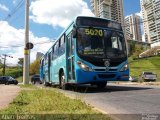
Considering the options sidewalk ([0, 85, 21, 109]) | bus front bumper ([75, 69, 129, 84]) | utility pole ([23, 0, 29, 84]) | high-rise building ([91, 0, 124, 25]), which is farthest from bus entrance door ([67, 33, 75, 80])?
high-rise building ([91, 0, 124, 25])

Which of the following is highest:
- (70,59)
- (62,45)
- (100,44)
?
(62,45)

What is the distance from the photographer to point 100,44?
1340 cm

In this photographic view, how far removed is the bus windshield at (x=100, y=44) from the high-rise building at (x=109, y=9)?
4858 centimetres

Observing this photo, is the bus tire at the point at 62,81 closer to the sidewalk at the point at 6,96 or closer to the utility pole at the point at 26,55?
the sidewalk at the point at 6,96

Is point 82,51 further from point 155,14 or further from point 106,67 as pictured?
point 155,14

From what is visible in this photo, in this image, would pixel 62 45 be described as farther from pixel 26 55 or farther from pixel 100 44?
pixel 26 55

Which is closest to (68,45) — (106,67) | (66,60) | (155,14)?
(66,60)

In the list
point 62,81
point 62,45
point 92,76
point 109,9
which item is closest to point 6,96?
point 92,76

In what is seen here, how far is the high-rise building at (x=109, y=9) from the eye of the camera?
64494mm

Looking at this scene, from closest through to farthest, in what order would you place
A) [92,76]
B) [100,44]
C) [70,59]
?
[92,76] < [100,44] < [70,59]

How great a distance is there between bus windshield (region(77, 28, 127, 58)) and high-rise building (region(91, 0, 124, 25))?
48.6 meters

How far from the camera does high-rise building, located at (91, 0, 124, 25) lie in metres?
64.5

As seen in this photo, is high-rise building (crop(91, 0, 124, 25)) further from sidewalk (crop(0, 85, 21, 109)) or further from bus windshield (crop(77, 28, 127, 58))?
sidewalk (crop(0, 85, 21, 109))

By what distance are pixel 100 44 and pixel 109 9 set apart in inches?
2254
